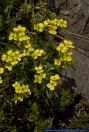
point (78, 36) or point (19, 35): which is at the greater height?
point (19, 35)

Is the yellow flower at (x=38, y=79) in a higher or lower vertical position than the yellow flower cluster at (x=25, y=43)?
lower

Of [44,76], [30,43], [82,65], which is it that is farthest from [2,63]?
[82,65]

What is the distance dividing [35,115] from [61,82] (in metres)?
0.48

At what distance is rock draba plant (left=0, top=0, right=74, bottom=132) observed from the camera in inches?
131

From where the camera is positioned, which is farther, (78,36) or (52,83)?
(78,36)

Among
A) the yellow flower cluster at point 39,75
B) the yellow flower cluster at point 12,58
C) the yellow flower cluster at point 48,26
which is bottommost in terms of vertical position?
the yellow flower cluster at point 39,75

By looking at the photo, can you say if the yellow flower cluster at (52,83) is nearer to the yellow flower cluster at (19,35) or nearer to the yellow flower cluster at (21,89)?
the yellow flower cluster at (21,89)

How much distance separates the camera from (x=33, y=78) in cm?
343

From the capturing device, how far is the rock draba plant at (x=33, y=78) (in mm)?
3334

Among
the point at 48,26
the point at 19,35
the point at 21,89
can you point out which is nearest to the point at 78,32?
the point at 48,26

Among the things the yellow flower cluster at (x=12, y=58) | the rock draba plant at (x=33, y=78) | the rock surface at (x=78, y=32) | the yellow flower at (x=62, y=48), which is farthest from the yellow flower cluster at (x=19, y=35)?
the rock surface at (x=78, y=32)

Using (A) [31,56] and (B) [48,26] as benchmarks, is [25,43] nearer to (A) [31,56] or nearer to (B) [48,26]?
(A) [31,56]

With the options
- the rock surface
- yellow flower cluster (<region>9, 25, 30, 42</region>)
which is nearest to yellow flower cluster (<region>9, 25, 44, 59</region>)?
yellow flower cluster (<region>9, 25, 30, 42</region>)

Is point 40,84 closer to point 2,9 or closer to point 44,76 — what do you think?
point 44,76
